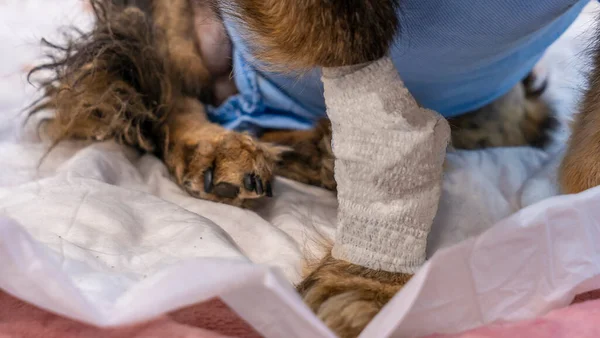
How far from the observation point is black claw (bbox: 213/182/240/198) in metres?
1.12

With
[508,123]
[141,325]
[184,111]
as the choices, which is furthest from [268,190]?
[508,123]

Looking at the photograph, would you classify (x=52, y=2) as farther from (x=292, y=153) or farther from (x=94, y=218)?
(x=94, y=218)

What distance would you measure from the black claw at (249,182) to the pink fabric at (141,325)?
15.0 inches

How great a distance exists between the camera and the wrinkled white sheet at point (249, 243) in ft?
2.11

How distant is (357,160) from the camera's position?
0.78m

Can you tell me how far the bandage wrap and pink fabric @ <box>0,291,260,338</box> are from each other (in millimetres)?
172

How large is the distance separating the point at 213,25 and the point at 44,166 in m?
0.42

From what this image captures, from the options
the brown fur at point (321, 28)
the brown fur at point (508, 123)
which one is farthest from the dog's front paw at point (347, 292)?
the brown fur at point (508, 123)

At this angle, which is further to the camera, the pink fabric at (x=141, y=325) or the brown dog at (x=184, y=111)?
the brown dog at (x=184, y=111)

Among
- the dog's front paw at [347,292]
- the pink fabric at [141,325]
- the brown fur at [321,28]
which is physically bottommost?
the dog's front paw at [347,292]

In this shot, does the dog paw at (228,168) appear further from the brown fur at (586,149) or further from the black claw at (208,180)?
the brown fur at (586,149)

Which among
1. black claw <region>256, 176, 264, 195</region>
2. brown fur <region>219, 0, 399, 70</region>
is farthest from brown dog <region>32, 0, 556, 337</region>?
brown fur <region>219, 0, 399, 70</region>

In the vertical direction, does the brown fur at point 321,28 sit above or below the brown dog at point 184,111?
above

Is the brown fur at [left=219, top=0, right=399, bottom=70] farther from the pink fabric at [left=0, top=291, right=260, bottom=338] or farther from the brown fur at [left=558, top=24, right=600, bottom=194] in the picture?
the brown fur at [left=558, top=24, right=600, bottom=194]
